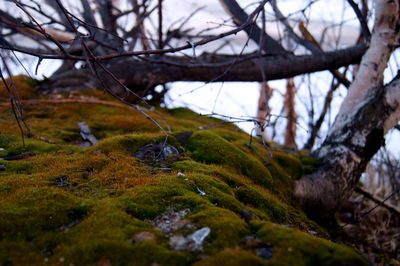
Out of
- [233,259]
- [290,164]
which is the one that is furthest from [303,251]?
[290,164]

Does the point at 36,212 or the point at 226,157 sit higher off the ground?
the point at 226,157

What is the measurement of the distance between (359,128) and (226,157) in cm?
178

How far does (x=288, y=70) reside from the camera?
16.4ft

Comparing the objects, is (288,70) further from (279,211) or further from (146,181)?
(146,181)

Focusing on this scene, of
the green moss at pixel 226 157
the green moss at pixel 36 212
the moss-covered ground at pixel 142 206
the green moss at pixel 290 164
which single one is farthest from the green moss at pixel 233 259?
the green moss at pixel 290 164

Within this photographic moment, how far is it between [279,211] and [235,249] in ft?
3.19

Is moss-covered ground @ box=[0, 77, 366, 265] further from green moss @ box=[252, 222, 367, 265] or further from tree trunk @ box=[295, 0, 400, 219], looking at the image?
tree trunk @ box=[295, 0, 400, 219]

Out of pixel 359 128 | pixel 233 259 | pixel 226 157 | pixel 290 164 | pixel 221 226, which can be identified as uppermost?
pixel 359 128

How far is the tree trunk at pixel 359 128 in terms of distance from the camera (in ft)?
11.3

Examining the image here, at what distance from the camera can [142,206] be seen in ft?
6.13

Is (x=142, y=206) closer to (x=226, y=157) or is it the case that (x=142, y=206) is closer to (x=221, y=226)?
(x=221, y=226)

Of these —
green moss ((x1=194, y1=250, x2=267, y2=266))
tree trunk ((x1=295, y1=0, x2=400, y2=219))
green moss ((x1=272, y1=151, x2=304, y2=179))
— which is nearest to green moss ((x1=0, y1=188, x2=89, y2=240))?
green moss ((x1=194, y1=250, x2=267, y2=266))

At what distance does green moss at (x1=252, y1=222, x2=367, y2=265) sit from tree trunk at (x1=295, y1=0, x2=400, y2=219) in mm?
1738

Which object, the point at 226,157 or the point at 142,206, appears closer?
the point at 142,206
